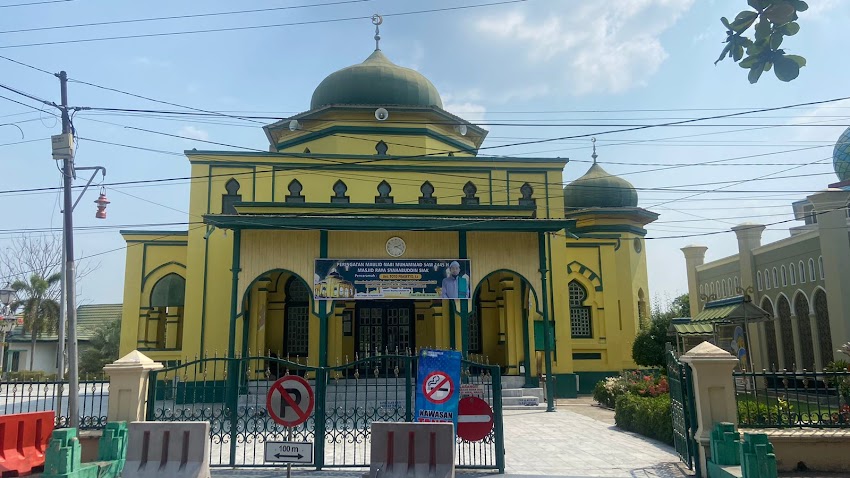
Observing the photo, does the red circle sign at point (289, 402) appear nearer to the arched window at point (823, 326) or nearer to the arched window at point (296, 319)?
the arched window at point (296, 319)

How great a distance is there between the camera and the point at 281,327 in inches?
819

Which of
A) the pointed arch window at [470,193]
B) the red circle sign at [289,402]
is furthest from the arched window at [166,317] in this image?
the red circle sign at [289,402]

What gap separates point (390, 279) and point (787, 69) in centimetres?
1469

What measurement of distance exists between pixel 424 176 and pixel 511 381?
25.5 feet

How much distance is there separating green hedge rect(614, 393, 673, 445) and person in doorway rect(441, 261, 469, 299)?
18.9 feet

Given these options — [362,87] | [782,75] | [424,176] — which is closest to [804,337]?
[424,176]

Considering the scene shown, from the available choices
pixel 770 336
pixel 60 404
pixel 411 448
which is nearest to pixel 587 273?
pixel 770 336

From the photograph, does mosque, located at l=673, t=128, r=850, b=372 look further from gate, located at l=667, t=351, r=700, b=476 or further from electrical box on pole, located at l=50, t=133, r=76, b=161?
electrical box on pole, located at l=50, t=133, r=76, b=161

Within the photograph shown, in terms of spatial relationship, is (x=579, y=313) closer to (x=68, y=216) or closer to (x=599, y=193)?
(x=599, y=193)

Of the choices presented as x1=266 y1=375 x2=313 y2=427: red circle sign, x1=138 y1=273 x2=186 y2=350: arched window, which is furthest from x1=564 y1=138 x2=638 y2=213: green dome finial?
x1=266 y1=375 x2=313 y2=427: red circle sign

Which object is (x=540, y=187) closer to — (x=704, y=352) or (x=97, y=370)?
(x=704, y=352)

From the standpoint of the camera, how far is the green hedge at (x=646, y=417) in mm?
11133

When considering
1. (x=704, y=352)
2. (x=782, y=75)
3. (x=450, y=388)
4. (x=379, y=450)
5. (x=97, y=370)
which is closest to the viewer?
(x=782, y=75)

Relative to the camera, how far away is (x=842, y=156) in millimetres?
23938
